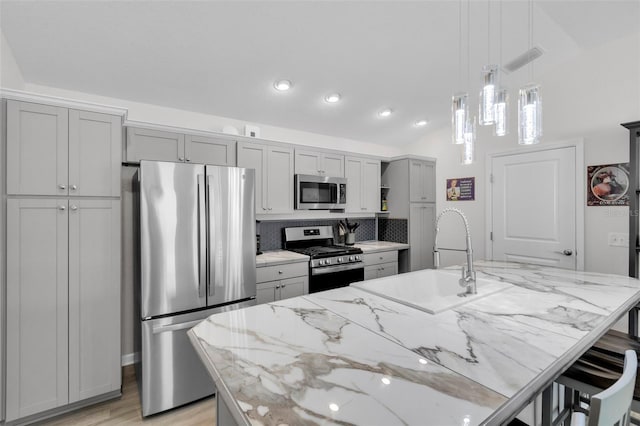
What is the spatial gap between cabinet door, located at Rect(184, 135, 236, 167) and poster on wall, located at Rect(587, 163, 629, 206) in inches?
146

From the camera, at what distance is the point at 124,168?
262 cm

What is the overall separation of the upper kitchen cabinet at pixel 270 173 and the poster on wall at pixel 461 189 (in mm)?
2493

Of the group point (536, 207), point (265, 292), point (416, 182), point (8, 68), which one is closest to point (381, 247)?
point (416, 182)

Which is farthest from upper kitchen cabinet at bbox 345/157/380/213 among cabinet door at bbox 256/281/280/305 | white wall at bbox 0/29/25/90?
white wall at bbox 0/29/25/90

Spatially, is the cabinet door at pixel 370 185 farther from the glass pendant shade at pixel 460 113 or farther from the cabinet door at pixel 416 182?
the glass pendant shade at pixel 460 113

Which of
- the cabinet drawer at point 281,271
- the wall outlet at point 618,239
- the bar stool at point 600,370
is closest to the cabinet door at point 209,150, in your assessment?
the cabinet drawer at point 281,271

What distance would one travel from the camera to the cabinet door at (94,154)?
205 cm

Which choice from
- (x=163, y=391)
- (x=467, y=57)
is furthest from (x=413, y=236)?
(x=163, y=391)

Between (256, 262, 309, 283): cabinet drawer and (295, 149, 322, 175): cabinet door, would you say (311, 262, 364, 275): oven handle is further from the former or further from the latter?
(295, 149, 322, 175): cabinet door

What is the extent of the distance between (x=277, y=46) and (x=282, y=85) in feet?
1.55

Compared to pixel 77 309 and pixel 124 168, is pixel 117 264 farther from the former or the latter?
pixel 124 168

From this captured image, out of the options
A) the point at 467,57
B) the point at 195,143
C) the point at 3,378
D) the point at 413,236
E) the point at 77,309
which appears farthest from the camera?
the point at 413,236

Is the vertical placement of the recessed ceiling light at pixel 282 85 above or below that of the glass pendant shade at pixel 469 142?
above

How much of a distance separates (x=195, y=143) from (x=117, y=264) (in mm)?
1207
